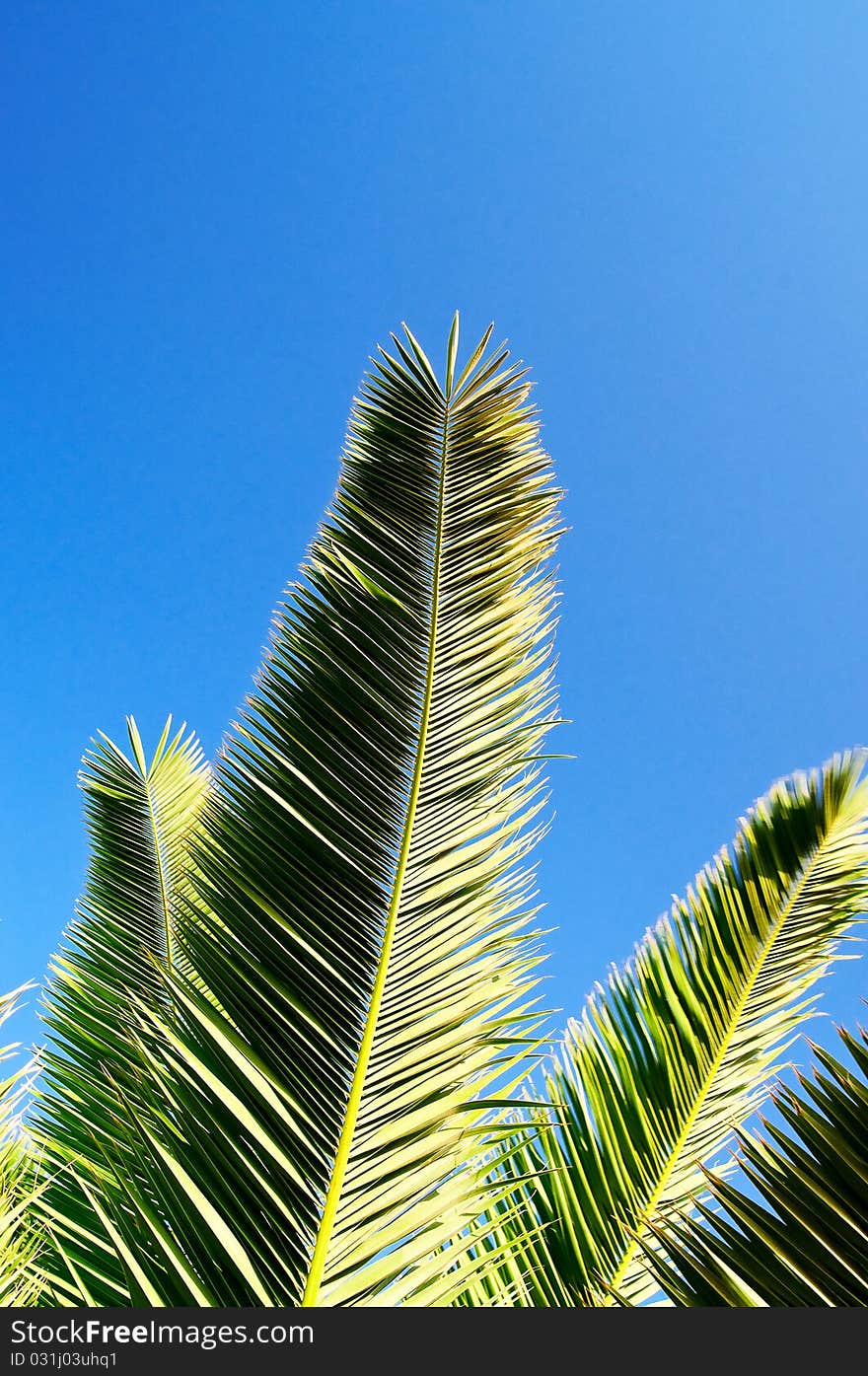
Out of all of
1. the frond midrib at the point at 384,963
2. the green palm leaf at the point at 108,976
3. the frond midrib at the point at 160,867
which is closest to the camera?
the frond midrib at the point at 384,963

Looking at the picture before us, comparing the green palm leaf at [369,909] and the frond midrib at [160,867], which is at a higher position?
the frond midrib at [160,867]

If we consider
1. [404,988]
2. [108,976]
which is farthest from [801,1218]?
[108,976]

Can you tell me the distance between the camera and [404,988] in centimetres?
166

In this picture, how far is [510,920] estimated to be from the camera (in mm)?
1840

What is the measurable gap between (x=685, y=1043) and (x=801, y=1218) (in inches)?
67.4

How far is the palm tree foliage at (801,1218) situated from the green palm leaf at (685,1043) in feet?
4.54

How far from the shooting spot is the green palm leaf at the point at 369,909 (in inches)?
56.1

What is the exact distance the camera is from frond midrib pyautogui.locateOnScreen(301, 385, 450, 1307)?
1388mm

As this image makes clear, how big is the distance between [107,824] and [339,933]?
2620 mm

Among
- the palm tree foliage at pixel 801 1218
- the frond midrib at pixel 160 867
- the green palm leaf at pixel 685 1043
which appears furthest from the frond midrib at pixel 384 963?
the frond midrib at pixel 160 867

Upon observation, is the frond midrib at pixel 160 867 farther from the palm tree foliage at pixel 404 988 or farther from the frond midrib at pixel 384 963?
the frond midrib at pixel 384 963

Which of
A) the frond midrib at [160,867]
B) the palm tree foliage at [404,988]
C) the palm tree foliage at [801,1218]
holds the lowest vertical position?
the palm tree foliage at [801,1218]

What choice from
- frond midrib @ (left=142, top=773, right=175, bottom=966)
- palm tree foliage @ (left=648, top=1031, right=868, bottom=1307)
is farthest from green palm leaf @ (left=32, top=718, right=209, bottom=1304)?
palm tree foliage @ (left=648, top=1031, right=868, bottom=1307)

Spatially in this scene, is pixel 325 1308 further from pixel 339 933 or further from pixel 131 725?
pixel 131 725
